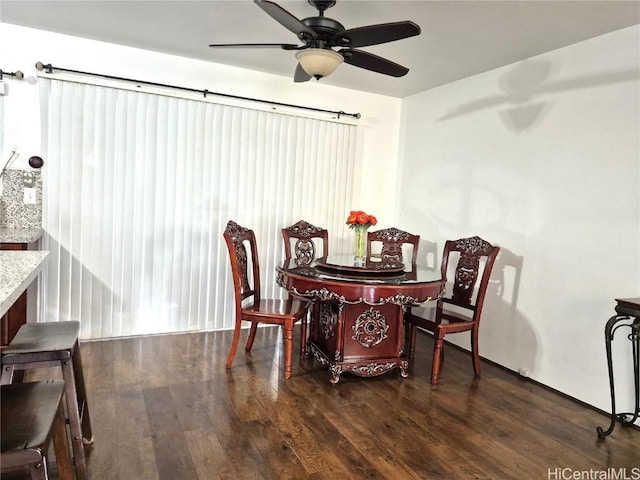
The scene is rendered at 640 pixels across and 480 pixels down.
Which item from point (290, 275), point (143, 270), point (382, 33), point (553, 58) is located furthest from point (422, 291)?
point (143, 270)

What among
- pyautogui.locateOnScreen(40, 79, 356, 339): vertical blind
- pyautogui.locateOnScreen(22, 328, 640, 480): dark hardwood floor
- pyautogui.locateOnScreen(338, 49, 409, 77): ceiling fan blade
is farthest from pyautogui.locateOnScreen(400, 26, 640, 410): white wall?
pyautogui.locateOnScreen(40, 79, 356, 339): vertical blind

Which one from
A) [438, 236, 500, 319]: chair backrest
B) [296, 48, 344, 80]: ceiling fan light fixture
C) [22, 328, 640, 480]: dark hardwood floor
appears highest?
[296, 48, 344, 80]: ceiling fan light fixture

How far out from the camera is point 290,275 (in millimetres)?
3086

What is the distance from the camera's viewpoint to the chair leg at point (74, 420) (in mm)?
1810

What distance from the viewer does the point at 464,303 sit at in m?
3.52

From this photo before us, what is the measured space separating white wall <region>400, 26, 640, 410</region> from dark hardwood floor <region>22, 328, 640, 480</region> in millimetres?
348

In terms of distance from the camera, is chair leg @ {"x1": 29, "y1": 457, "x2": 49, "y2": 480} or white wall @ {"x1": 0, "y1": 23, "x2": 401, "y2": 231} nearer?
chair leg @ {"x1": 29, "y1": 457, "x2": 49, "y2": 480}

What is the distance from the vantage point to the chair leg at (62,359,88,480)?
1810 mm

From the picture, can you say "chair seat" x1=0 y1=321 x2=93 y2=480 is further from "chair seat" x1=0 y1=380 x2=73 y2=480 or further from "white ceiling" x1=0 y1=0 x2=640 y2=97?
"white ceiling" x1=0 y1=0 x2=640 y2=97

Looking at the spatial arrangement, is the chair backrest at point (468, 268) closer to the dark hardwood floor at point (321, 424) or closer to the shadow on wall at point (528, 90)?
the dark hardwood floor at point (321, 424)

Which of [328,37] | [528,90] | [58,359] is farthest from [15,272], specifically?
[528,90]

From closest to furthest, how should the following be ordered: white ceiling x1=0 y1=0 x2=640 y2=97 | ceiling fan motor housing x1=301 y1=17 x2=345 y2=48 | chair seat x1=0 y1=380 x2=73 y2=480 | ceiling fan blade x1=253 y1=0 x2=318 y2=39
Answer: chair seat x1=0 y1=380 x2=73 y2=480 → ceiling fan blade x1=253 y1=0 x2=318 y2=39 → ceiling fan motor housing x1=301 y1=17 x2=345 y2=48 → white ceiling x1=0 y1=0 x2=640 y2=97

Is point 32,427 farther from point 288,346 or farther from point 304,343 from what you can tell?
point 304,343

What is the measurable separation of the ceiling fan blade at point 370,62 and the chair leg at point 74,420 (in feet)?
6.76
